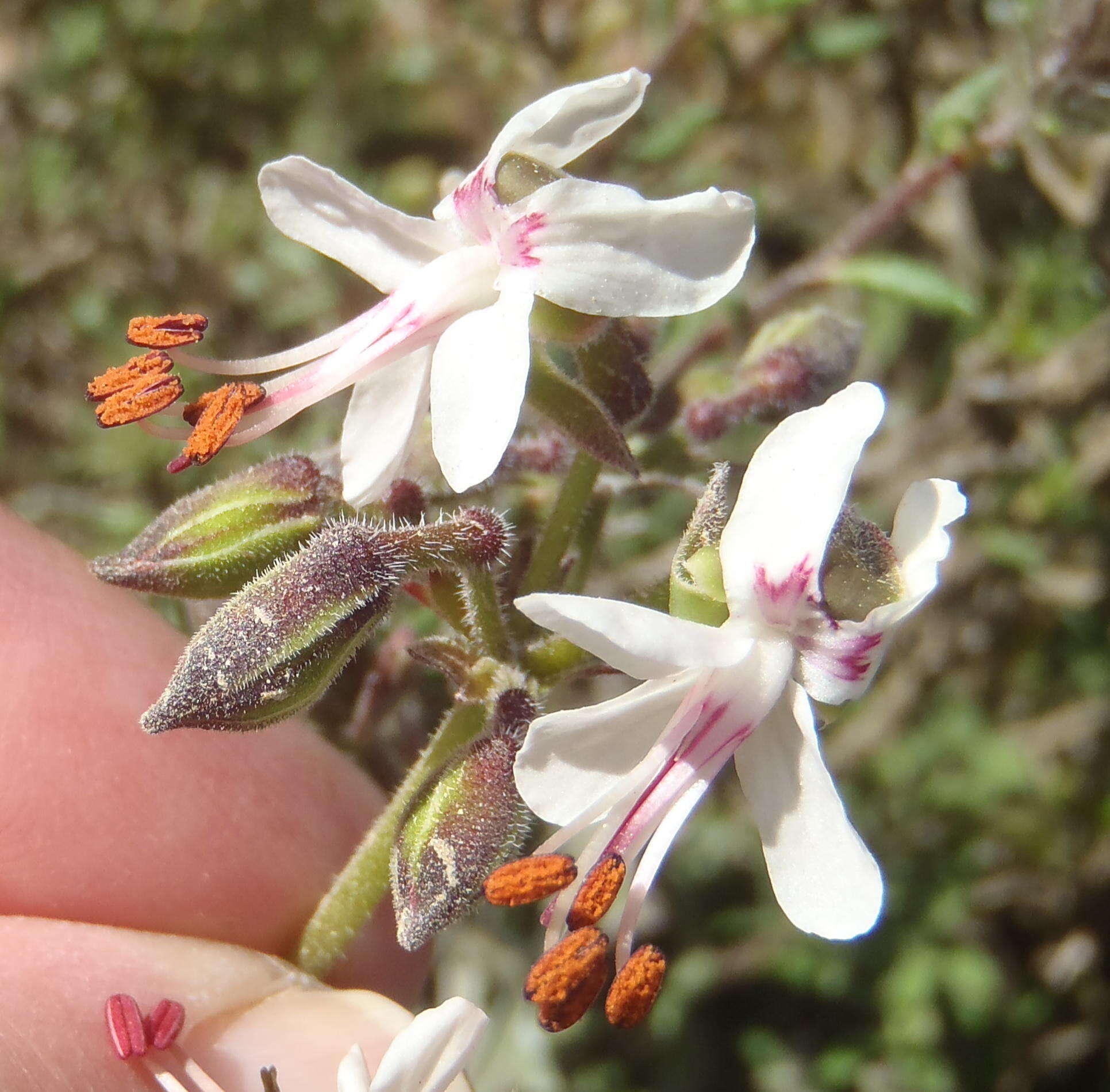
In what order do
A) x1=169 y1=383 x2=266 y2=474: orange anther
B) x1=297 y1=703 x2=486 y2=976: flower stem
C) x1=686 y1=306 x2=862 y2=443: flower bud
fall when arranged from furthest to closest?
x1=686 y1=306 x2=862 y2=443: flower bud
x1=297 y1=703 x2=486 y2=976: flower stem
x1=169 y1=383 x2=266 y2=474: orange anther

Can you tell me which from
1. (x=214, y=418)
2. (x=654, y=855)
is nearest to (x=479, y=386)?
(x=214, y=418)

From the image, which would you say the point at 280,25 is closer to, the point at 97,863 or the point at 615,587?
the point at 615,587

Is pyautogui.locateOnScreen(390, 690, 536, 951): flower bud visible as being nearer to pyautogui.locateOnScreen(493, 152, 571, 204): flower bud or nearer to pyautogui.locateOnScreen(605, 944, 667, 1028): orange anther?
pyautogui.locateOnScreen(605, 944, 667, 1028): orange anther

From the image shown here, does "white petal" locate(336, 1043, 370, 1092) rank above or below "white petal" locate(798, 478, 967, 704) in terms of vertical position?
below

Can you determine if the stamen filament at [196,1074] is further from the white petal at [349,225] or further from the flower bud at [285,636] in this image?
the white petal at [349,225]

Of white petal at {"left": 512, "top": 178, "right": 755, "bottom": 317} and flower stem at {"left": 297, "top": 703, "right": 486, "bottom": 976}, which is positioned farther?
flower stem at {"left": 297, "top": 703, "right": 486, "bottom": 976}

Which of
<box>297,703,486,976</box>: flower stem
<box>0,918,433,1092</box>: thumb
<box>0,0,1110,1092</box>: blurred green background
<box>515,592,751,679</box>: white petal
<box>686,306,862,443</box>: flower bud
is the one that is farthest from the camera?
<box>0,0,1110,1092</box>: blurred green background

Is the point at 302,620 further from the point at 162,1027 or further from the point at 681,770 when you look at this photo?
the point at 162,1027

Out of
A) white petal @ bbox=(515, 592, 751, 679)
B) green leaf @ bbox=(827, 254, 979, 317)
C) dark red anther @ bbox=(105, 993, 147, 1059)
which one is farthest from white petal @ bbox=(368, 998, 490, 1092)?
green leaf @ bbox=(827, 254, 979, 317)
